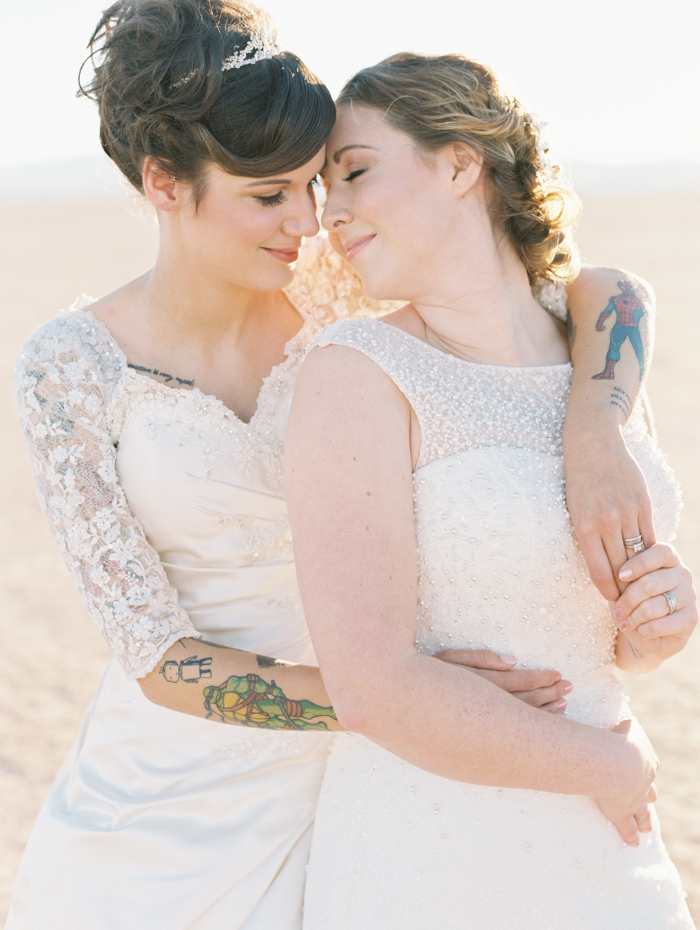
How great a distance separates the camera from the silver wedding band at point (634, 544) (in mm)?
2100

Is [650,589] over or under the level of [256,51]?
under

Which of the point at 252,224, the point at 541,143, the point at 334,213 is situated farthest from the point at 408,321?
the point at 541,143

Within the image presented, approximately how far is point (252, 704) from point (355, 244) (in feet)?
4.14

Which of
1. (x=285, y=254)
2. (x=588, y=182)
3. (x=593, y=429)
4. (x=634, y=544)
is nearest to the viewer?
(x=634, y=544)

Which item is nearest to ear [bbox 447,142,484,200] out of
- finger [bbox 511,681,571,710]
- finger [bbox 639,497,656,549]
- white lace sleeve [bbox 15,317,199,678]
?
finger [bbox 639,497,656,549]

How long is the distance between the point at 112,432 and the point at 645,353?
159 centimetres

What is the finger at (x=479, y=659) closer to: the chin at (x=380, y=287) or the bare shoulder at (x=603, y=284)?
the chin at (x=380, y=287)

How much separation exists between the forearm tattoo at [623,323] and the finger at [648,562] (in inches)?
20.9

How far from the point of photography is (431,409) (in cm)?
209

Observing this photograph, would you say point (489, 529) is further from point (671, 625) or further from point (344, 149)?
point (344, 149)

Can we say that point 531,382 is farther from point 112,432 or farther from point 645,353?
point 112,432

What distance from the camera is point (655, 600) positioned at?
6.79ft

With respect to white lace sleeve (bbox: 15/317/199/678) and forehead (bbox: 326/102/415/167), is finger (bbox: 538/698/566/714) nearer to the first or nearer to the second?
white lace sleeve (bbox: 15/317/199/678)

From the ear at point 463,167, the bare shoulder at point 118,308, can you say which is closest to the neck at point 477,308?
the ear at point 463,167
